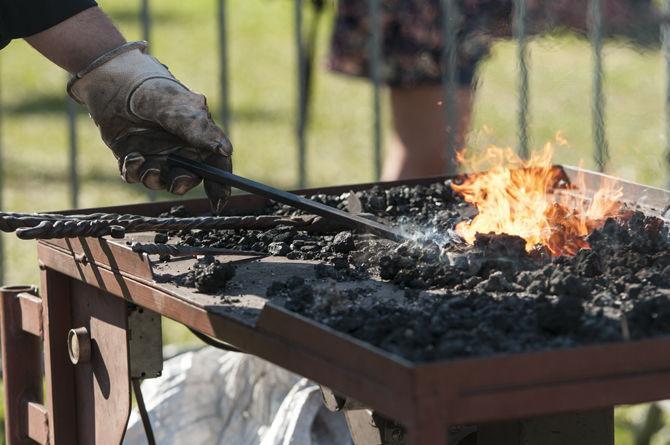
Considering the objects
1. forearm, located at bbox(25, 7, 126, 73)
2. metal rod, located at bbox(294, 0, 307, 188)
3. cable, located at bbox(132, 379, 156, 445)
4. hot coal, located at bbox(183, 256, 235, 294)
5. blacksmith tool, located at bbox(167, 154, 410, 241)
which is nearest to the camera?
hot coal, located at bbox(183, 256, 235, 294)

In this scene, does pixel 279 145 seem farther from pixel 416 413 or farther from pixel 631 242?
pixel 416 413

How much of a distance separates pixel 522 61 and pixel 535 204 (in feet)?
6.05

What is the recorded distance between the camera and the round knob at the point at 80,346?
2.77 meters

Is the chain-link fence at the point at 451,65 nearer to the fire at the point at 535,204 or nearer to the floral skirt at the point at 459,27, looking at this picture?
the floral skirt at the point at 459,27

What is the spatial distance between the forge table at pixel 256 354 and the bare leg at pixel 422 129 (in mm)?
1665

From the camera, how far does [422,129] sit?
16.8 ft

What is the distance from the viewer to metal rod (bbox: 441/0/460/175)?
15.6 feet

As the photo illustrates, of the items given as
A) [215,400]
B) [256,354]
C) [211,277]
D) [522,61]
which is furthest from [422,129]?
[256,354]

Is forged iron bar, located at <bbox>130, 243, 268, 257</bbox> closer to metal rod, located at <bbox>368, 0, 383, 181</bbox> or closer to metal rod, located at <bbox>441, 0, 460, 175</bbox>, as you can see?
metal rod, located at <bbox>441, 0, 460, 175</bbox>

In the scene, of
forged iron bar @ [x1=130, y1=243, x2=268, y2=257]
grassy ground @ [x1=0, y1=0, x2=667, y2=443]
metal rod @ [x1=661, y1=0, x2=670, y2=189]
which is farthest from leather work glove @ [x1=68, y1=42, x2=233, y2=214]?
grassy ground @ [x1=0, y1=0, x2=667, y2=443]

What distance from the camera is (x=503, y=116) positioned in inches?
373

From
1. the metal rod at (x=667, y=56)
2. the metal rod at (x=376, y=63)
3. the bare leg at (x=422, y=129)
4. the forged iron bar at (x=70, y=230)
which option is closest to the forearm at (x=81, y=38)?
the forged iron bar at (x=70, y=230)

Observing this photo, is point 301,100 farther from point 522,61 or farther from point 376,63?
point 522,61

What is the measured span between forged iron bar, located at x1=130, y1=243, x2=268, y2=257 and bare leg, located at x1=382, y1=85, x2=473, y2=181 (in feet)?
8.05
